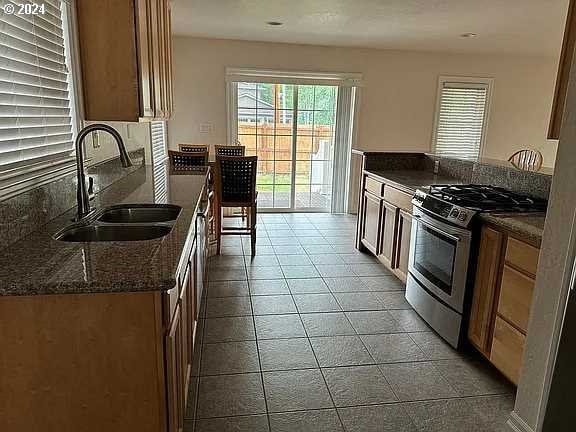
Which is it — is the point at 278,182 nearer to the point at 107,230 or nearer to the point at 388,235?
the point at 388,235

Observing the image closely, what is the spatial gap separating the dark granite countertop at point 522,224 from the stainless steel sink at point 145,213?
5.62 feet

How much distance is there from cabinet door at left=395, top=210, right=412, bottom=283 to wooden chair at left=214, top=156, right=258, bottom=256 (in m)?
1.46

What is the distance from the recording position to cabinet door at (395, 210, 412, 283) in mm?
3409

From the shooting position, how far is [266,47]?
573 cm

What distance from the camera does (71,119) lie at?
219cm

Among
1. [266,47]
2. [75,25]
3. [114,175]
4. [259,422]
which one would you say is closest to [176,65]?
[266,47]

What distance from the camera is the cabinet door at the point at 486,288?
2.27 m

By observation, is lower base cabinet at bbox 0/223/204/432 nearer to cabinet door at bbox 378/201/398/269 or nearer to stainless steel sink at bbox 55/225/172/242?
stainless steel sink at bbox 55/225/172/242

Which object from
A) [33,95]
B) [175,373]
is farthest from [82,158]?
[175,373]

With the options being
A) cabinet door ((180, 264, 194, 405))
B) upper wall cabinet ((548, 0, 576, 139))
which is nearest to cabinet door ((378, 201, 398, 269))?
upper wall cabinet ((548, 0, 576, 139))

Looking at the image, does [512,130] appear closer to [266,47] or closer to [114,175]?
[266,47]

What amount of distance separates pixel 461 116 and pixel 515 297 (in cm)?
495

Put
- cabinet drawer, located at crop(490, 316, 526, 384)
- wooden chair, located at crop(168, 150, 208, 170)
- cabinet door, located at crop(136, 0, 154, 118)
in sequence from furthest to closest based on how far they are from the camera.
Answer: wooden chair, located at crop(168, 150, 208, 170) < cabinet door, located at crop(136, 0, 154, 118) < cabinet drawer, located at crop(490, 316, 526, 384)

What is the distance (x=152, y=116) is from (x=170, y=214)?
703mm
